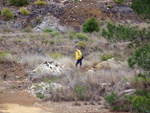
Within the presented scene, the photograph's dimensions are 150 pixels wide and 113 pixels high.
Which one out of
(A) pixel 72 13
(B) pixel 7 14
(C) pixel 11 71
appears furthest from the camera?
(A) pixel 72 13

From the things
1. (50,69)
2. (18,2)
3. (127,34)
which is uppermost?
(127,34)

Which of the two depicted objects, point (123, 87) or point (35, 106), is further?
point (123, 87)

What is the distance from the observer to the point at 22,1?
44000mm

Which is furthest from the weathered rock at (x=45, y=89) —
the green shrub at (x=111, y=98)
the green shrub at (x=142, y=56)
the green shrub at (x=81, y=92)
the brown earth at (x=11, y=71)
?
the green shrub at (x=142, y=56)

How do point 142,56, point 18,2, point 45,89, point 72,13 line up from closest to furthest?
point 142,56, point 45,89, point 72,13, point 18,2

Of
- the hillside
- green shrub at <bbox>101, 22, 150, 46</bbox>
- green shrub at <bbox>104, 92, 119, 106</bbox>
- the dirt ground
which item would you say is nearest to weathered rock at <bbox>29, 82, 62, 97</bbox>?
the hillside

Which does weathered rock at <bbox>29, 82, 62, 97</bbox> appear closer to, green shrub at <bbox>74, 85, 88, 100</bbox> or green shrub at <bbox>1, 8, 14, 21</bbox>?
green shrub at <bbox>74, 85, 88, 100</bbox>

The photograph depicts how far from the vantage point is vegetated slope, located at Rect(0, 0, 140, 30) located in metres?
39.1

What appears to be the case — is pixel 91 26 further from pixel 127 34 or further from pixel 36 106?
pixel 127 34

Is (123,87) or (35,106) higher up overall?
(123,87)

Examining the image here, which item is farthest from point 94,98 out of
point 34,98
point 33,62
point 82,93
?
point 33,62

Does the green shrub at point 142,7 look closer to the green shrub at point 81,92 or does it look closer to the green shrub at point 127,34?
the green shrub at point 127,34

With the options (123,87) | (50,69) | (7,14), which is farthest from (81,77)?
(7,14)

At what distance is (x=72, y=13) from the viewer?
4200cm
